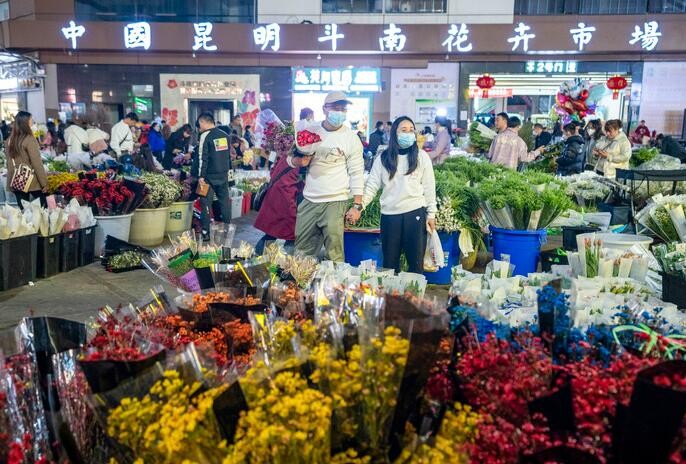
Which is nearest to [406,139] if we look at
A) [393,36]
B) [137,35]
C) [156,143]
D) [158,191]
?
[158,191]

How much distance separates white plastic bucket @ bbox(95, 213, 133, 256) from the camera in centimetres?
785

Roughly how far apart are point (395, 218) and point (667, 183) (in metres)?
4.28

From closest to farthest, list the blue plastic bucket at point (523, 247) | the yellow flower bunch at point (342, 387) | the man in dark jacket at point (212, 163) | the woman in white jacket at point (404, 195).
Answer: the yellow flower bunch at point (342, 387), the woman in white jacket at point (404, 195), the blue plastic bucket at point (523, 247), the man in dark jacket at point (212, 163)

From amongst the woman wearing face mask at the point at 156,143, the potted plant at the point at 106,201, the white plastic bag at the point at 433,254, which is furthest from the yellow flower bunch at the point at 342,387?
the woman wearing face mask at the point at 156,143

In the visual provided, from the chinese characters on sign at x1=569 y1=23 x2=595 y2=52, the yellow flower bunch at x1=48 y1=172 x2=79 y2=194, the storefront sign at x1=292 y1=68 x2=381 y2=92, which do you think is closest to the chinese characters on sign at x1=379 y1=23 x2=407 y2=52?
the storefront sign at x1=292 y1=68 x2=381 y2=92

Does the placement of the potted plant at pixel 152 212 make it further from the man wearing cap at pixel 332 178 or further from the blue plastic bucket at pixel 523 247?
the blue plastic bucket at pixel 523 247

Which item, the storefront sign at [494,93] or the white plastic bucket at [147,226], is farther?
the storefront sign at [494,93]

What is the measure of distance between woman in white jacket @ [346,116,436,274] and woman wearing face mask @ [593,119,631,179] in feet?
18.5

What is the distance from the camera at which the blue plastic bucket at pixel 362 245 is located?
6762 millimetres

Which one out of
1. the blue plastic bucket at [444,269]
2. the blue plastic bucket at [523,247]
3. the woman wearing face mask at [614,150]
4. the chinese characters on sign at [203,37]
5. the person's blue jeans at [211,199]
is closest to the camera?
the blue plastic bucket at [523,247]

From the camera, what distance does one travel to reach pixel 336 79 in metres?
18.6

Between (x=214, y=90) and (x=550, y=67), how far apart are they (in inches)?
430

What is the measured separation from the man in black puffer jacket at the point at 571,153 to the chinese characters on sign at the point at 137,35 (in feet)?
42.8

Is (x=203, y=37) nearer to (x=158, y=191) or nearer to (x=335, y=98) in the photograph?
(x=158, y=191)
